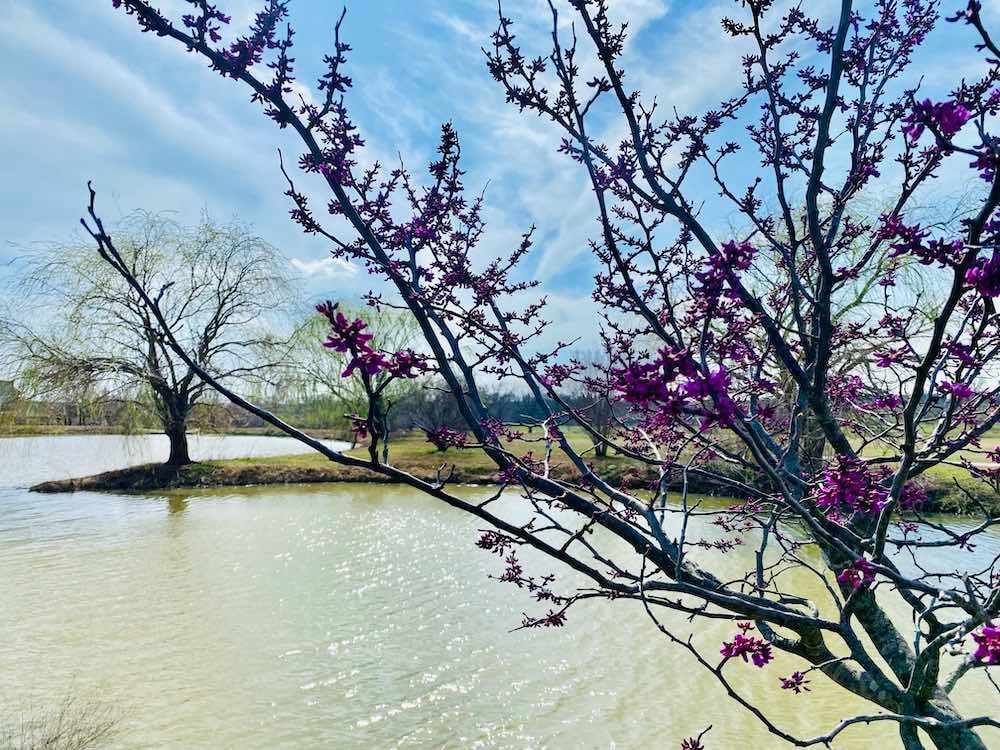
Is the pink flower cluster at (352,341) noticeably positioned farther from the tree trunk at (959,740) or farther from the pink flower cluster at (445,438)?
the tree trunk at (959,740)

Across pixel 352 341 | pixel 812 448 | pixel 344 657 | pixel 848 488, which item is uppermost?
pixel 352 341

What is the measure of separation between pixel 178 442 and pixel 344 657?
12336 mm

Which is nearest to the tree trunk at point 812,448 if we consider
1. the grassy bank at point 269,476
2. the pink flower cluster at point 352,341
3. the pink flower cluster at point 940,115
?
the pink flower cluster at point 940,115

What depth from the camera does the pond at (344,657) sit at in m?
3.78

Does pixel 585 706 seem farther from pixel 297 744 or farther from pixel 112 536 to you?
pixel 112 536

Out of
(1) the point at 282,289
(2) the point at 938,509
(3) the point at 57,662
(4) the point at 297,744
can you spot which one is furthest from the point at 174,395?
(2) the point at 938,509

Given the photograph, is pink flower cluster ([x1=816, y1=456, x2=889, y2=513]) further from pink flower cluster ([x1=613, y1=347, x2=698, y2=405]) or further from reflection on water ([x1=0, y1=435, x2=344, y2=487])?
reflection on water ([x1=0, y1=435, x2=344, y2=487])

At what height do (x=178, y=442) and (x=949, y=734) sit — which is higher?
(x=178, y=442)

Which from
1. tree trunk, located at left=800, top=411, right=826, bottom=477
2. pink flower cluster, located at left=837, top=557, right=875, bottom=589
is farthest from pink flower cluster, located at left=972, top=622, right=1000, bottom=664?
Result: tree trunk, located at left=800, top=411, right=826, bottom=477

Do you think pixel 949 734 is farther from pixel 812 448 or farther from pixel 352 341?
pixel 812 448

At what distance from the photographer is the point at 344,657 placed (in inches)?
186

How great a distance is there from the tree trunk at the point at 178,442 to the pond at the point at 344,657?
256 inches

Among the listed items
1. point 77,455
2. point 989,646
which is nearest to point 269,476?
point 77,455

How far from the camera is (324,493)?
12977 mm
